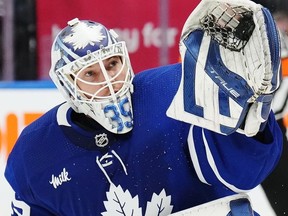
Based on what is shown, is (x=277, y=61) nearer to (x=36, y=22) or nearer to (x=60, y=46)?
(x=60, y=46)

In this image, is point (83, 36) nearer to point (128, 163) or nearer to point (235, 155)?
point (128, 163)

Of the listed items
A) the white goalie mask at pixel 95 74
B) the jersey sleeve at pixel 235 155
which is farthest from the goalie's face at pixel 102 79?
the jersey sleeve at pixel 235 155

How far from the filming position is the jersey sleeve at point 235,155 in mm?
1860

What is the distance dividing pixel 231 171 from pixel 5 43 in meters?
1.70

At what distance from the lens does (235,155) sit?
1892mm

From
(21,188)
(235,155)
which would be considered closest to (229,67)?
(235,155)

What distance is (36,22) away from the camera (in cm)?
345

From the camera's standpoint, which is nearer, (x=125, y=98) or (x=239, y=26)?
(x=239, y=26)

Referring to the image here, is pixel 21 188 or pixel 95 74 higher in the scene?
pixel 95 74

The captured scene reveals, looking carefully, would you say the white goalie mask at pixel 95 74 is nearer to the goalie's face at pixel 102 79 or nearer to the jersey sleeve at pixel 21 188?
the goalie's face at pixel 102 79

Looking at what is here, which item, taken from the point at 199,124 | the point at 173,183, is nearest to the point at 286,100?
the point at 173,183

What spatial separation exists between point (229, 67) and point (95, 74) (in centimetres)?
43

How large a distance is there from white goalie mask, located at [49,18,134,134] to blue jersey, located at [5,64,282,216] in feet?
0.15

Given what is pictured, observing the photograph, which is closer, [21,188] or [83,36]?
[83,36]
